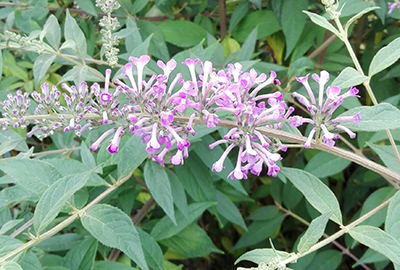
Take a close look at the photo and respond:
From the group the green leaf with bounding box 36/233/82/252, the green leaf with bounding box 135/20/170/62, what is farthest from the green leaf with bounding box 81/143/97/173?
the green leaf with bounding box 135/20/170/62

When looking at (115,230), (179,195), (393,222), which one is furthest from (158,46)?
(393,222)

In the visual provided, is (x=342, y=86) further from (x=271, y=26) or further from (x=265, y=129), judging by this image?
(x=271, y=26)

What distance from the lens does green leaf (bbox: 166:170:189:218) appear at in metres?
1.95

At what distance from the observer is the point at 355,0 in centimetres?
209

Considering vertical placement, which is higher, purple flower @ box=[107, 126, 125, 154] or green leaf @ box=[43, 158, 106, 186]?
purple flower @ box=[107, 126, 125, 154]

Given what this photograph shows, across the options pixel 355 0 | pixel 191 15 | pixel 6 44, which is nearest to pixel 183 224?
pixel 6 44

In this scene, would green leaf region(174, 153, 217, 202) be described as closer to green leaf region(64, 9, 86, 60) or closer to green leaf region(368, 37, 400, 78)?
green leaf region(64, 9, 86, 60)

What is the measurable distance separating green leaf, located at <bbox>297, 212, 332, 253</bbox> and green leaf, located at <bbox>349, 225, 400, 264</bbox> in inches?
5.6

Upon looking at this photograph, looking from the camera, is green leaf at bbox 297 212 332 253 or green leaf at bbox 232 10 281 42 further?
green leaf at bbox 232 10 281 42

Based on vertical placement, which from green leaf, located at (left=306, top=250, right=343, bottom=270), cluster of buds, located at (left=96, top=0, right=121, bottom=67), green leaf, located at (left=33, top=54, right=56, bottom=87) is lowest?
green leaf, located at (left=306, top=250, right=343, bottom=270)

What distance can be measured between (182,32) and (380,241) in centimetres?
187

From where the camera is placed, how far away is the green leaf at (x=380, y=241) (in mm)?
1115

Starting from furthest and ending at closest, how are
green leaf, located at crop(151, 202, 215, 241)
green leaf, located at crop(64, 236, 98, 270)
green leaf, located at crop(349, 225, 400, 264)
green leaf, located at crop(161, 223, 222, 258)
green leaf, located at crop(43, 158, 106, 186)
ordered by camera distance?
green leaf, located at crop(161, 223, 222, 258)
green leaf, located at crop(151, 202, 215, 241)
green leaf, located at crop(64, 236, 98, 270)
green leaf, located at crop(43, 158, 106, 186)
green leaf, located at crop(349, 225, 400, 264)

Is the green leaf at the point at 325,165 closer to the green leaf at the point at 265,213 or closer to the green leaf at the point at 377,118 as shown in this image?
the green leaf at the point at 265,213
